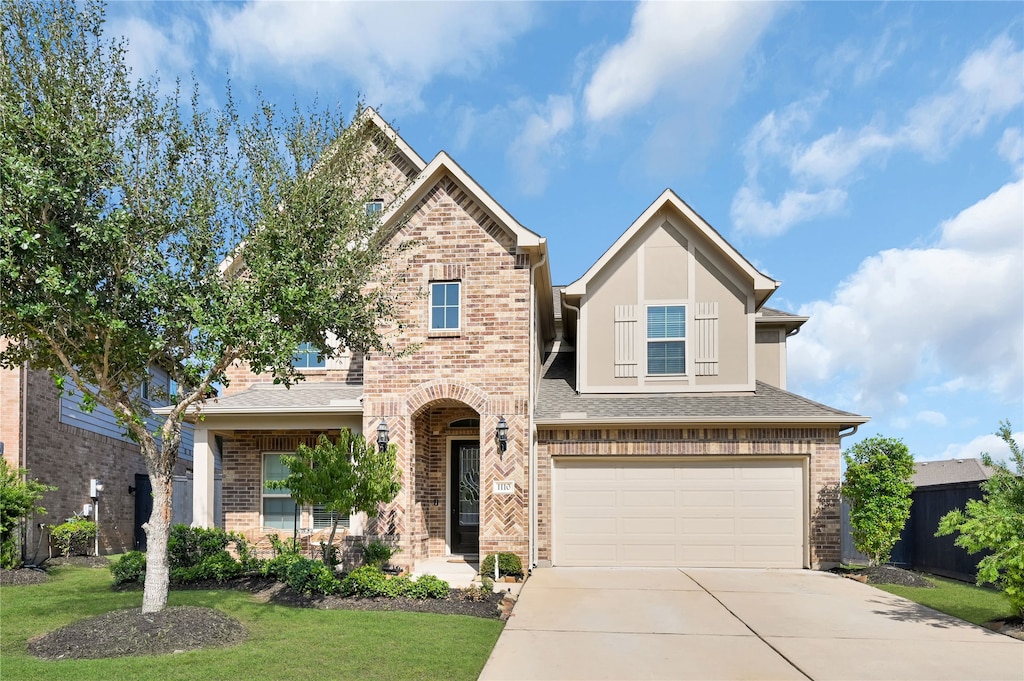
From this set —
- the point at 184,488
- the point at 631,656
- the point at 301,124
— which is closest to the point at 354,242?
the point at 301,124

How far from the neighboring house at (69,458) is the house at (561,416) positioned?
4.00m

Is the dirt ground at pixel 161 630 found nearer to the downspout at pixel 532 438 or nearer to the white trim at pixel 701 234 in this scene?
the downspout at pixel 532 438

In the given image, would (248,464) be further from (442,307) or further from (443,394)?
(442,307)

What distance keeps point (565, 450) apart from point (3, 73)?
10.3m

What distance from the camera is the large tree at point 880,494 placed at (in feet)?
42.8

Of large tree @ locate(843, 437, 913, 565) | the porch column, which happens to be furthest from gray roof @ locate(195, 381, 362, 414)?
large tree @ locate(843, 437, 913, 565)

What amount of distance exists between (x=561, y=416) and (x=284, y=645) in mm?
7109

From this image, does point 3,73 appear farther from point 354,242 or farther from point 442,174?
point 442,174

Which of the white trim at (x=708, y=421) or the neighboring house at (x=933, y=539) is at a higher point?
the white trim at (x=708, y=421)

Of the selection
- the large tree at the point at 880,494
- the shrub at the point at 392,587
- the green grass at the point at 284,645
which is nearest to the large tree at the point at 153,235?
the green grass at the point at 284,645

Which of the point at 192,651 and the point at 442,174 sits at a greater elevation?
the point at 442,174

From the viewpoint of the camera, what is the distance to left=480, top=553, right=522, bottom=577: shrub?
12.4 metres

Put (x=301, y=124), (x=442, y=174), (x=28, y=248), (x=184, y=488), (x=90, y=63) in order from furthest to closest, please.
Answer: (x=184, y=488) < (x=442, y=174) < (x=301, y=124) < (x=90, y=63) < (x=28, y=248)

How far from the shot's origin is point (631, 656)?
7.50m
